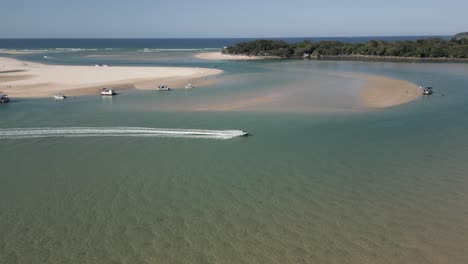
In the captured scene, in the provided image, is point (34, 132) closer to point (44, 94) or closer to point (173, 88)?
point (44, 94)

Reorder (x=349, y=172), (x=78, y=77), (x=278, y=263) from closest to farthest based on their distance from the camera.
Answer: (x=278, y=263)
(x=349, y=172)
(x=78, y=77)

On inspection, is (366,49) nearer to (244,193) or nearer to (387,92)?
(387,92)

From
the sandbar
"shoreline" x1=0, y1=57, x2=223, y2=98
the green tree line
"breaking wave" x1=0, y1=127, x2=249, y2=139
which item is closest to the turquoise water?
"breaking wave" x1=0, y1=127, x2=249, y2=139

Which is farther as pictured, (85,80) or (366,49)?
(366,49)

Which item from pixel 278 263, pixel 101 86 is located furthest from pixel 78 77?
pixel 278 263

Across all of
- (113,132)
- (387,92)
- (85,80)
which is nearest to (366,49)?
(387,92)

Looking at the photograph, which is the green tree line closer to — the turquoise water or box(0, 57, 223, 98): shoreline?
box(0, 57, 223, 98): shoreline
